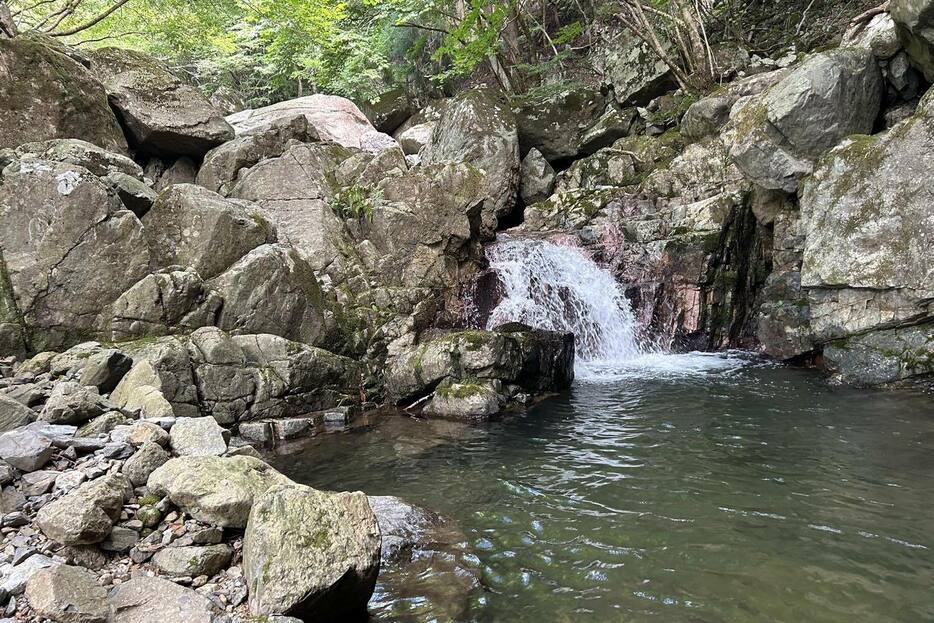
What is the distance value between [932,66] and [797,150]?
9.60ft

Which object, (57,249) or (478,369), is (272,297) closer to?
(57,249)

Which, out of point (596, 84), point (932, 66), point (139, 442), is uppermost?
point (596, 84)

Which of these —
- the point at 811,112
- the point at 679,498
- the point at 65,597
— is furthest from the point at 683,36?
the point at 65,597

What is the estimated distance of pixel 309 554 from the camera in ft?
13.0

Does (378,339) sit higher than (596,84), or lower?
lower

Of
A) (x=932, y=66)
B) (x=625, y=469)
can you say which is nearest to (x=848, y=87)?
(x=932, y=66)

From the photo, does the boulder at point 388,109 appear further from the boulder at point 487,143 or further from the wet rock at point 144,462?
the wet rock at point 144,462

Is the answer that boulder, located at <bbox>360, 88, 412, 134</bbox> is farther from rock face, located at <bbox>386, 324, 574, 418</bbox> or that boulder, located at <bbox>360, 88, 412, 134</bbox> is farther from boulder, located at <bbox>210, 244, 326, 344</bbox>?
rock face, located at <bbox>386, 324, 574, 418</bbox>

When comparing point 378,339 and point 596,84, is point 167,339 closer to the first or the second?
point 378,339

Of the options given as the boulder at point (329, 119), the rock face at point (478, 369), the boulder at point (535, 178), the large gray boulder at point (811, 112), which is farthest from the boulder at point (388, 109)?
the rock face at point (478, 369)

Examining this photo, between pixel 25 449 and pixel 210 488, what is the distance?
1.65m

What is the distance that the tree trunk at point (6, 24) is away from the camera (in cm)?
1347

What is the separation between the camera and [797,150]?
1361 centimetres

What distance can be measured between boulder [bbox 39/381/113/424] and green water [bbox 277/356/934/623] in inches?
127
